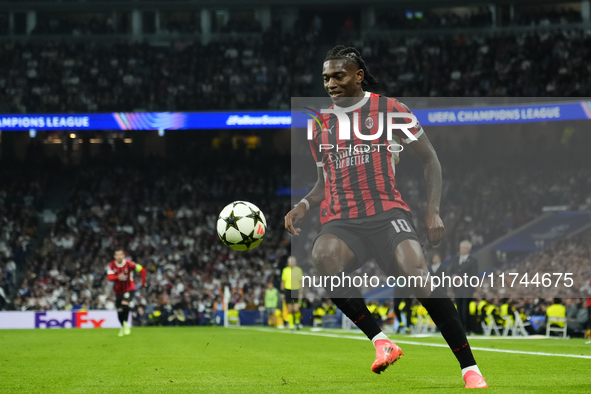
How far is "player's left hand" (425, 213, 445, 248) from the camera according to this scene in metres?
5.23

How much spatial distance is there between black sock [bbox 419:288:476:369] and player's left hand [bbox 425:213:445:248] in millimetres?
347

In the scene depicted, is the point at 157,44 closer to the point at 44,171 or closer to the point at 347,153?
the point at 44,171

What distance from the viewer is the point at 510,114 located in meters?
23.9

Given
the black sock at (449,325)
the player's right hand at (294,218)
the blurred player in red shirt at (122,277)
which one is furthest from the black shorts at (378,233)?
the blurred player in red shirt at (122,277)

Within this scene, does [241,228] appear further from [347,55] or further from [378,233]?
[347,55]

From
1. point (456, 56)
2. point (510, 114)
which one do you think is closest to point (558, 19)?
point (456, 56)

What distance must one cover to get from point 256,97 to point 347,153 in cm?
2293

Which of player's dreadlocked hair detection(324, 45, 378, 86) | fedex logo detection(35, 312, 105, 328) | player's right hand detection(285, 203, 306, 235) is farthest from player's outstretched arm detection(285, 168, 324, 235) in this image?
fedex logo detection(35, 312, 105, 328)

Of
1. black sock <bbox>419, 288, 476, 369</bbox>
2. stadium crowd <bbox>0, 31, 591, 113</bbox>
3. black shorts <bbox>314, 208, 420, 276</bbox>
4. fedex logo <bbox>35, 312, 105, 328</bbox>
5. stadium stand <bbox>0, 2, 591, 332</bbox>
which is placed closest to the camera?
black sock <bbox>419, 288, 476, 369</bbox>

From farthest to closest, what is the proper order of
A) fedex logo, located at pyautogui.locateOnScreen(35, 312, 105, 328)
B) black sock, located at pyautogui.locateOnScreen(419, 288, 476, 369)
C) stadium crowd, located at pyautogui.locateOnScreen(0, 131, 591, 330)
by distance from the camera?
stadium crowd, located at pyautogui.locateOnScreen(0, 131, 591, 330), fedex logo, located at pyautogui.locateOnScreen(35, 312, 105, 328), black sock, located at pyautogui.locateOnScreen(419, 288, 476, 369)

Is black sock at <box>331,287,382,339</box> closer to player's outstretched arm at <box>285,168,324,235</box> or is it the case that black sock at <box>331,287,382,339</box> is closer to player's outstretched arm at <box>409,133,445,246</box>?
player's outstretched arm at <box>285,168,324,235</box>

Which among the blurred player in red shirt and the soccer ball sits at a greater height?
the soccer ball

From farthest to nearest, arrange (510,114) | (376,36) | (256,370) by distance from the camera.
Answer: (376,36)
(510,114)
(256,370)

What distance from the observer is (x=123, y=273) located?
49.9 feet
